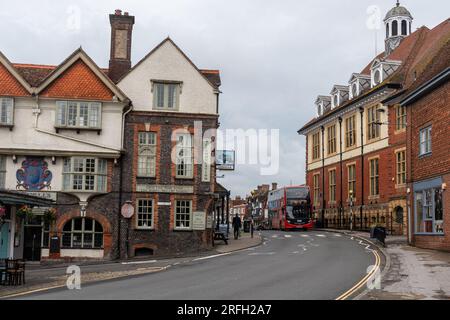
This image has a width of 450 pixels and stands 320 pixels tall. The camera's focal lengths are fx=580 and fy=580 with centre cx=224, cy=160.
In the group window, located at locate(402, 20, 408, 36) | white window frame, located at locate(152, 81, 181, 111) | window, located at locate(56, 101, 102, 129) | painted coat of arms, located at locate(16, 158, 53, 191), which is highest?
window, located at locate(402, 20, 408, 36)

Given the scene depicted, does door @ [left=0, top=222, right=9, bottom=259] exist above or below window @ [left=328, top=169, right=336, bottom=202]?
below

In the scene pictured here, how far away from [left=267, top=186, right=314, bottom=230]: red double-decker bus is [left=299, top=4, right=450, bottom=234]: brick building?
13.1 feet

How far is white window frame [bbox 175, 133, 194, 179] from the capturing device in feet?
111

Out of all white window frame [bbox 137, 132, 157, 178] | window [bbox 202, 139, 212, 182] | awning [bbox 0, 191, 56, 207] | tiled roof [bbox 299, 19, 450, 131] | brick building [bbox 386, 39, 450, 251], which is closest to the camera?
awning [bbox 0, 191, 56, 207]

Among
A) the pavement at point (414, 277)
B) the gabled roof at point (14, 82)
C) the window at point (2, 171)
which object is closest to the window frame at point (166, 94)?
the gabled roof at point (14, 82)

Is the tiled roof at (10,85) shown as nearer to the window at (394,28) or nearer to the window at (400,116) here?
the window at (400,116)

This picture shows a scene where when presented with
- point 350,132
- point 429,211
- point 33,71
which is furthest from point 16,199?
point 350,132

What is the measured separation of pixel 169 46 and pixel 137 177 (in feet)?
A: 26.2

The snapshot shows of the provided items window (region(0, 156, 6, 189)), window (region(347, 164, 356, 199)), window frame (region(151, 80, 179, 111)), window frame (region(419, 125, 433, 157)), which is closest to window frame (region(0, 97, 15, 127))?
window (region(0, 156, 6, 189))

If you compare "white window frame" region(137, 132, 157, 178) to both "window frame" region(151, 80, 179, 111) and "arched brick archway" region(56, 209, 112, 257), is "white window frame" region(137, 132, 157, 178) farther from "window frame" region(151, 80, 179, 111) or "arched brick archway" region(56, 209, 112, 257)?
"arched brick archway" region(56, 209, 112, 257)

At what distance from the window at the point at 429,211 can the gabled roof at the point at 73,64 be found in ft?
55.5

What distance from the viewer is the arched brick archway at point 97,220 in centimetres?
3222

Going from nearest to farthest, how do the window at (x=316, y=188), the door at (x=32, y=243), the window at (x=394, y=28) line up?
the door at (x=32, y=243) → the window at (x=394, y=28) → the window at (x=316, y=188)
